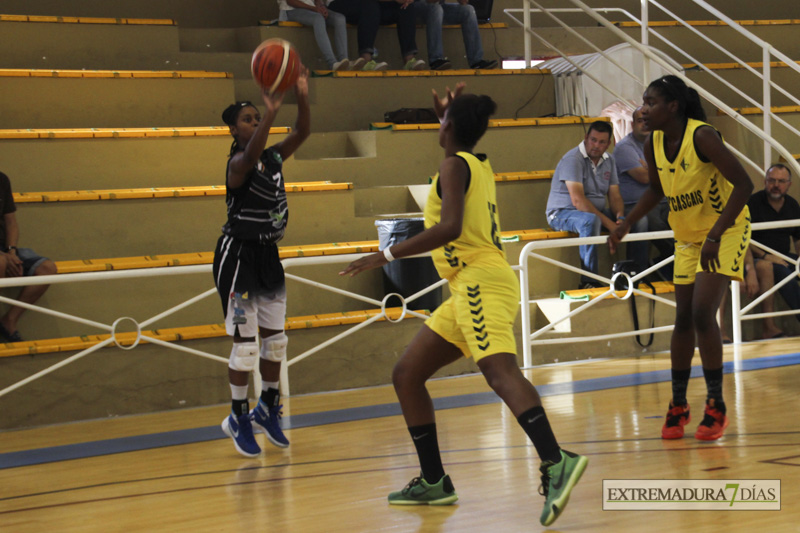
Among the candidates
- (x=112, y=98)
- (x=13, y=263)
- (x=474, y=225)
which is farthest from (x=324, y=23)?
(x=474, y=225)

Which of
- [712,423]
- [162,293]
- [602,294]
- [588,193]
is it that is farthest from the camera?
[588,193]

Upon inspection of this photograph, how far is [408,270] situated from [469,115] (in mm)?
3493

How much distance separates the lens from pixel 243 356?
446 cm

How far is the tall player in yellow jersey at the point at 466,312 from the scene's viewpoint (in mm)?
3150

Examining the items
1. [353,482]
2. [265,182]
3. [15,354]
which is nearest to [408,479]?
[353,482]

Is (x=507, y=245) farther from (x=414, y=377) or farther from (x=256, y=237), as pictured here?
(x=414, y=377)

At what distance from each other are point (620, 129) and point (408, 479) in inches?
232

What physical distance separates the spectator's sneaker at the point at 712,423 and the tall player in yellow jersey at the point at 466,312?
4.53ft

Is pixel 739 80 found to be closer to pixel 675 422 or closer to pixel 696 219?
pixel 696 219

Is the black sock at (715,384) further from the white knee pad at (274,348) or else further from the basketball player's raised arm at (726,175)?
the white knee pad at (274,348)

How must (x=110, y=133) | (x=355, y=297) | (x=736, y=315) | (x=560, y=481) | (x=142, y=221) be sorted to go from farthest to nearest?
1. (x=736, y=315)
2. (x=110, y=133)
3. (x=142, y=221)
4. (x=355, y=297)
5. (x=560, y=481)

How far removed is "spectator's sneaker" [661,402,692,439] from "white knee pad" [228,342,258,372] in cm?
197

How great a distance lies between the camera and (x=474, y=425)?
16.2 feet

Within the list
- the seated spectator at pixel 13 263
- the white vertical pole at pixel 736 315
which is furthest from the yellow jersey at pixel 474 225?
the white vertical pole at pixel 736 315
